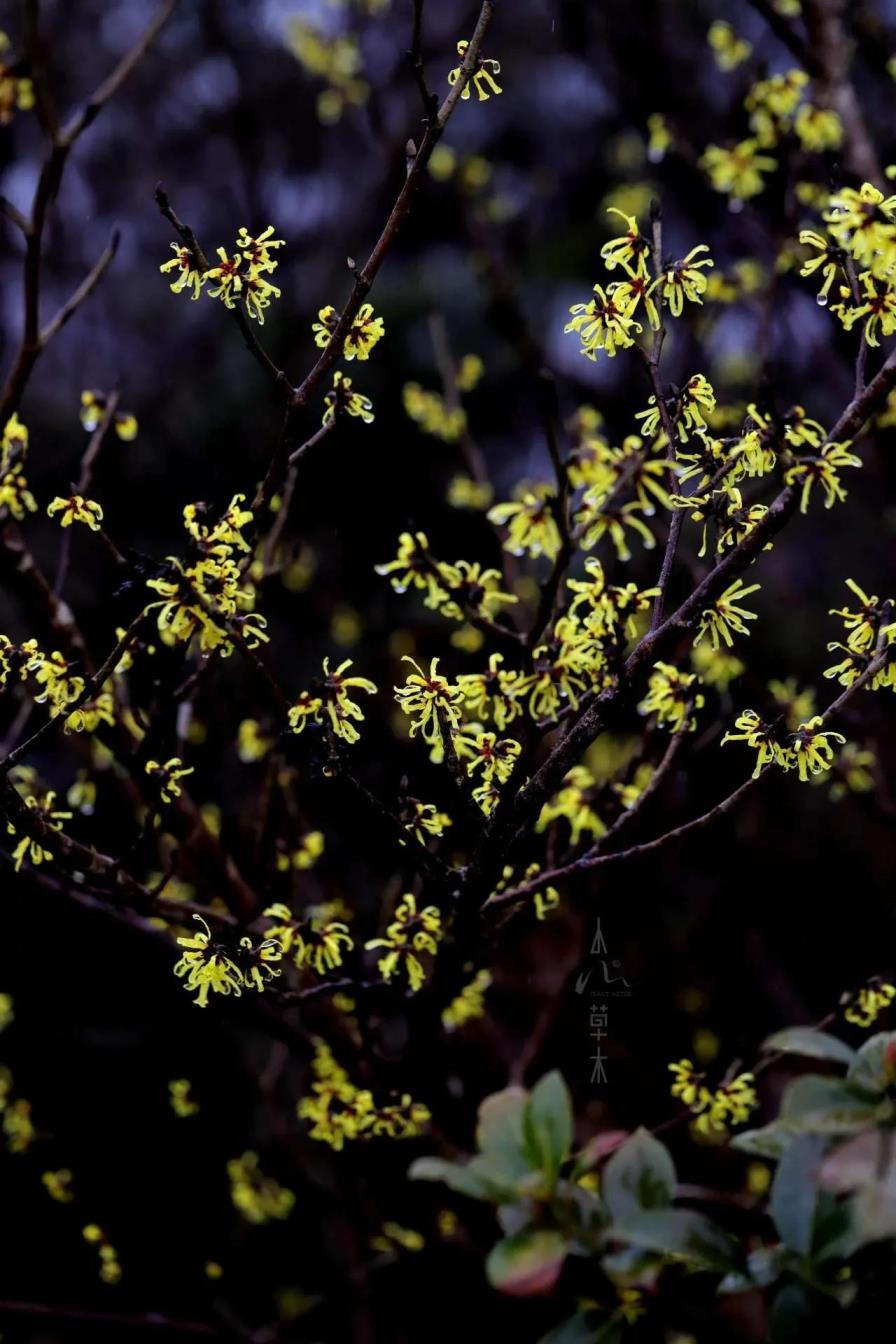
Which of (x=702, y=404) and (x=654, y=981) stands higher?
(x=702, y=404)

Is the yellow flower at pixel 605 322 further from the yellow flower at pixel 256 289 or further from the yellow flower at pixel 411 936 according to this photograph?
the yellow flower at pixel 411 936

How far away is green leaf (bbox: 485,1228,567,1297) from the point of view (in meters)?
1.07

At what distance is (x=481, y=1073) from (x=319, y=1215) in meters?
0.79

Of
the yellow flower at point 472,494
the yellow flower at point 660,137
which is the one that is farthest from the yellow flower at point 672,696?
the yellow flower at point 660,137

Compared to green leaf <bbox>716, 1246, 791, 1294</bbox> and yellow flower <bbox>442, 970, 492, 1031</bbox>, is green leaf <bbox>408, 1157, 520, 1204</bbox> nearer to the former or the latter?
green leaf <bbox>716, 1246, 791, 1294</bbox>

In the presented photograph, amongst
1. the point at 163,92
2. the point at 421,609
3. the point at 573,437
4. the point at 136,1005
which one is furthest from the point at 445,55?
the point at 136,1005

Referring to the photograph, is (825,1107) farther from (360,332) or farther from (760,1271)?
(360,332)

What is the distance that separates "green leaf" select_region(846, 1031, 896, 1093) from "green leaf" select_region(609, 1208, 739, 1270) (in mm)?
225

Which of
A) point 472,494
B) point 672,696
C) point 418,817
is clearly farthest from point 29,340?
point 472,494

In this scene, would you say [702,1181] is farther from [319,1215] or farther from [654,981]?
[319,1215]

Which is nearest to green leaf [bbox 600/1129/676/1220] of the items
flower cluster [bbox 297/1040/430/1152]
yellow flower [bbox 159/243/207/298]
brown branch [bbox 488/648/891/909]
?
brown branch [bbox 488/648/891/909]

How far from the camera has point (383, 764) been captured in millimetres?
3264

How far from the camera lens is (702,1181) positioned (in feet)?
8.97

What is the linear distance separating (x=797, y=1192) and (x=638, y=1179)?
0.18m
